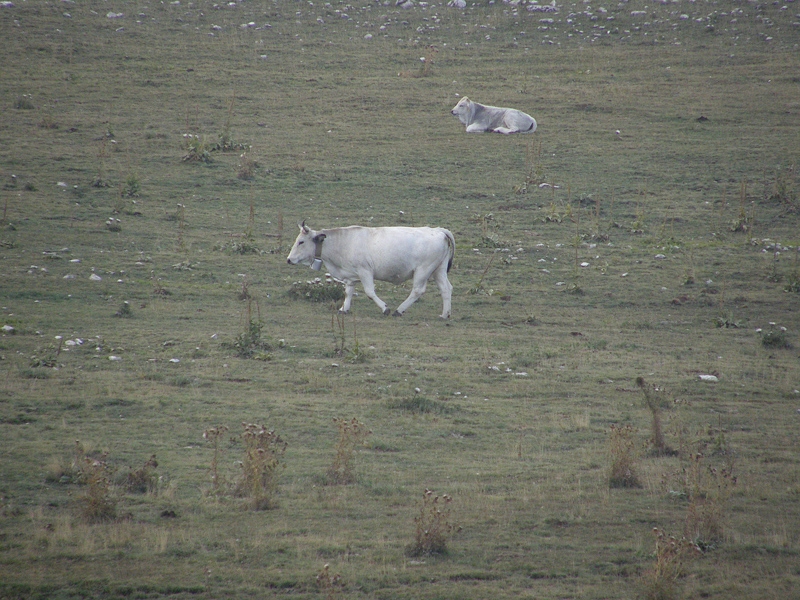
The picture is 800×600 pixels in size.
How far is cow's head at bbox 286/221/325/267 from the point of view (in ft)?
53.9

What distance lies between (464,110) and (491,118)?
0.93 meters

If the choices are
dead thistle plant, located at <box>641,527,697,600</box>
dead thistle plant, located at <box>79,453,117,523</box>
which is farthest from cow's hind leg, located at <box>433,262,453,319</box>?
dead thistle plant, located at <box>641,527,697,600</box>

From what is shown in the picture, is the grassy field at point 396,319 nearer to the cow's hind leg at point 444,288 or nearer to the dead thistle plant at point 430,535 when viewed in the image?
the dead thistle plant at point 430,535

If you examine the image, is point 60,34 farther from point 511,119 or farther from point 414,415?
point 414,415

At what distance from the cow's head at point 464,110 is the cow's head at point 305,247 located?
554 inches

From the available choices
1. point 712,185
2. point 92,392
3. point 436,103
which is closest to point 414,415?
point 92,392

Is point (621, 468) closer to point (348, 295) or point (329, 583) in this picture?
point (329, 583)

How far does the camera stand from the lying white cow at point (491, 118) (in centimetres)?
2869

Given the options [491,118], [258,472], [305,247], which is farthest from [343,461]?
[491,118]

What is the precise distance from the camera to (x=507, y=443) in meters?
10.1

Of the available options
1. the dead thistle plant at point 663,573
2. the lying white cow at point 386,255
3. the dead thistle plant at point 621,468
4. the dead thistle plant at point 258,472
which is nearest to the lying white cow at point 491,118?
the lying white cow at point 386,255

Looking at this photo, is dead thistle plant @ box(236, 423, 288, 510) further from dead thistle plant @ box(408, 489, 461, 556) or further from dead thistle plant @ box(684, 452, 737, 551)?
dead thistle plant @ box(684, 452, 737, 551)

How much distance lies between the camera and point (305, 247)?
1656 centimetres

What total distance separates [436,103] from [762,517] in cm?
2477
